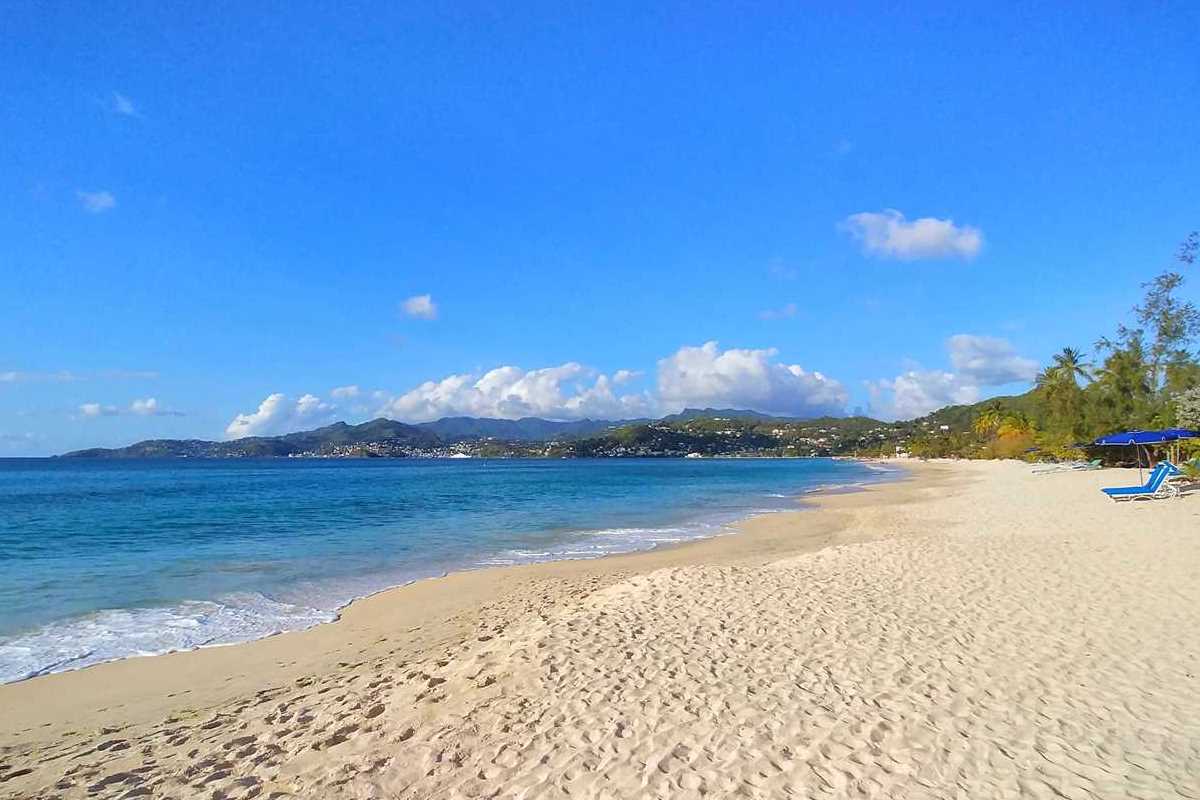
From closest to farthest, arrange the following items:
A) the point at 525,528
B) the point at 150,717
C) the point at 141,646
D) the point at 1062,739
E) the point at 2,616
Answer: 1. the point at 1062,739
2. the point at 150,717
3. the point at 141,646
4. the point at 2,616
5. the point at 525,528

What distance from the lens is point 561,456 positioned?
196500 millimetres

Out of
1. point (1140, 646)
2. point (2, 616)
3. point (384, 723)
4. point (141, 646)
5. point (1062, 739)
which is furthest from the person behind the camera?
point (2, 616)

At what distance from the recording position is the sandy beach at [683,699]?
16.0ft

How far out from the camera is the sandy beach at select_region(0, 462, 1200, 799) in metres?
4.86

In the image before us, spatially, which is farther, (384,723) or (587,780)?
(384,723)

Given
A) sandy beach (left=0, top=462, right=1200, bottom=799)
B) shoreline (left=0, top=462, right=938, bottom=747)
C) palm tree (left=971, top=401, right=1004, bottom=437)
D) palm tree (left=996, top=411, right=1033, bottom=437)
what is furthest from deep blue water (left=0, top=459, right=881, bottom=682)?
palm tree (left=971, top=401, right=1004, bottom=437)

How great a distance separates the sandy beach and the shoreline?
57mm

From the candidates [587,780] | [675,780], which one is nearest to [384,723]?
[587,780]

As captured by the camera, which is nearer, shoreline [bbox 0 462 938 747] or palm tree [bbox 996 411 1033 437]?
shoreline [bbox 0 462 938 747]

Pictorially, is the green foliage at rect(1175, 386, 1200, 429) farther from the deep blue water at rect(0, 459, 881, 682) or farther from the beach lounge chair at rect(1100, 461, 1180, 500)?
the deep blue water at rect(0, 459, 881, 682)

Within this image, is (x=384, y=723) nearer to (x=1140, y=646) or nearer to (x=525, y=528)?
(x=1140, y=646)

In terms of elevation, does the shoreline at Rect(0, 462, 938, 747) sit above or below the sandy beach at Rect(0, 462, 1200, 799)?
below

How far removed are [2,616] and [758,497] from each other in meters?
36.5

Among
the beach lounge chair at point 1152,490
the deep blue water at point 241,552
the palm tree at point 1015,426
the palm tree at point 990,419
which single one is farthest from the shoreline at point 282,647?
the palm tree at point 990,419
